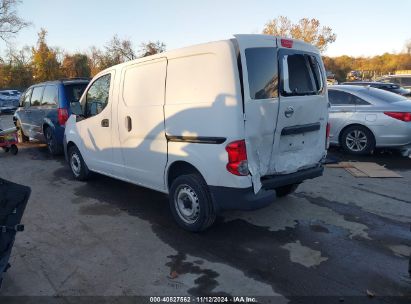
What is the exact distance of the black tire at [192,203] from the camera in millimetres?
4121

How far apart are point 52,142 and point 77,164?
2447mm

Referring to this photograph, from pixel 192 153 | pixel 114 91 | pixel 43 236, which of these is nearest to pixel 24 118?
pixel 114 91

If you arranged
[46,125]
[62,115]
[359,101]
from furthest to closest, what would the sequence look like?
[46,125], [359,101], [62,115]

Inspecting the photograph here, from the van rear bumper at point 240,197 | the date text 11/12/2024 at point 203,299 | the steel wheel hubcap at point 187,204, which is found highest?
the van rear bumper at point 240,197

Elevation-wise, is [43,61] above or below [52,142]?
above

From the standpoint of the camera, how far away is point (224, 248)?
397 centimetres

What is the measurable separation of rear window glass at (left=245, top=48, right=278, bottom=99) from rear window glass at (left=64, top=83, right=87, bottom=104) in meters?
5.49

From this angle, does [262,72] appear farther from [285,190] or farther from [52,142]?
[52,142]

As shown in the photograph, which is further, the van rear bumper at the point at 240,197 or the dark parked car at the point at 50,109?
the dark parked car at the point at 50,109

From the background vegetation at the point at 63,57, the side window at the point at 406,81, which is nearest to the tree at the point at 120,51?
the background vegetation at the point at 63,57

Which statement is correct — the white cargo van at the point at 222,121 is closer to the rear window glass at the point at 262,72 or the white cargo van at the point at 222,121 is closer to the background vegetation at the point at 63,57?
the rear window glass at the point at 262,72

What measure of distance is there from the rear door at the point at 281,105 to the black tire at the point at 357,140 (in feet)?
12.9

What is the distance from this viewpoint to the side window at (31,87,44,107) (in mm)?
9150

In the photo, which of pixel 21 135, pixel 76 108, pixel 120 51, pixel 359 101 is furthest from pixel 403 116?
pixel 120 51
